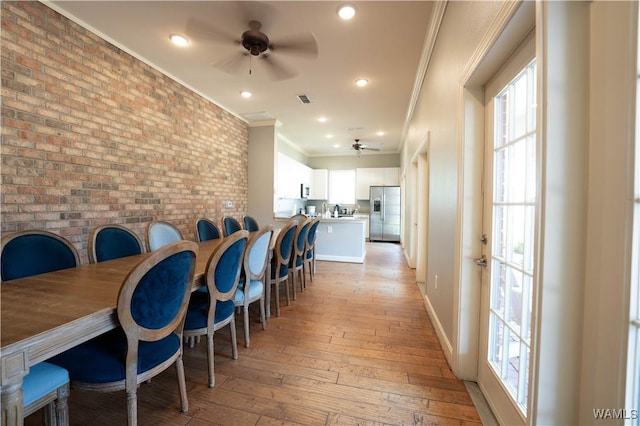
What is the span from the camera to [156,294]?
120 centimetres

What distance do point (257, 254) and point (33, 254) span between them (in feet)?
4.68

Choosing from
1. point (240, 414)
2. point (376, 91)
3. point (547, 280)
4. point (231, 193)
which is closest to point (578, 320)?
point (547, 280)

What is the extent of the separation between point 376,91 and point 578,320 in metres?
3.68

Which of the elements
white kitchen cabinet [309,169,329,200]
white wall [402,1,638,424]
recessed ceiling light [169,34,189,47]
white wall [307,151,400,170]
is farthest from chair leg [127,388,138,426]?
white wall [307,151,400,170]

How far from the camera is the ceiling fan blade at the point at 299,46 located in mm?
2135

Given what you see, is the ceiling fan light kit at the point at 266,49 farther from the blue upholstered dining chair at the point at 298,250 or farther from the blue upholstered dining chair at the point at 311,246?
the blue upholstered dining chair at the point at 311,246

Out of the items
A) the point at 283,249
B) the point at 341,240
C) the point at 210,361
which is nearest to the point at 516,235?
the point at 210,361

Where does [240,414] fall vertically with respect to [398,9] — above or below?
below

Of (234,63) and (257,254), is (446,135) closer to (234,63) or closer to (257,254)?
(257,254)

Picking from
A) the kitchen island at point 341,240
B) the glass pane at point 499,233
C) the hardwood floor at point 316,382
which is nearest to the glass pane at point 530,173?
the glass pane at point 499,233

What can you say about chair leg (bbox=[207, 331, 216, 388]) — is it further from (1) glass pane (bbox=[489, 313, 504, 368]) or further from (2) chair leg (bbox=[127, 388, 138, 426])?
(1) glass pane (bbox=[489, 313, 504, 368])

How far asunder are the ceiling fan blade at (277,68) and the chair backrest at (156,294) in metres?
1.89

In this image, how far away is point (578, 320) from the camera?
2.83ft

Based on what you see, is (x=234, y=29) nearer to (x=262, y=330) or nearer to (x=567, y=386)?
(x=262, y=330)
